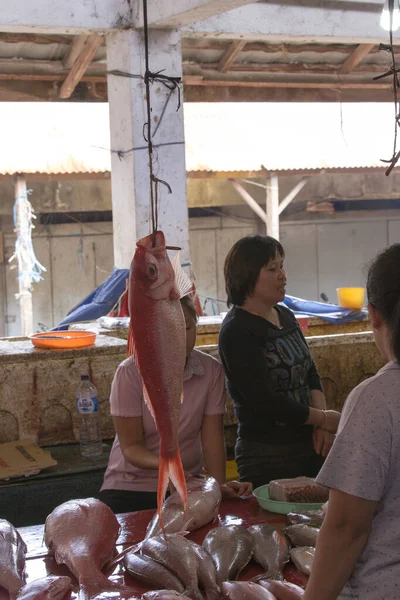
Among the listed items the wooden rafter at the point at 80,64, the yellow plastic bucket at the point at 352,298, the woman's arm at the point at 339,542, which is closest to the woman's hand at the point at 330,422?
the woman's arm at the point at 339,542

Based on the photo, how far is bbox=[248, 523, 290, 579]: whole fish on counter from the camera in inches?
93.6

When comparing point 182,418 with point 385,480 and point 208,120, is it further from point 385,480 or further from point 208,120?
point 208,120

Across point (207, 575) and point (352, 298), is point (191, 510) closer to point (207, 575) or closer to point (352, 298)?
point (207, 575)

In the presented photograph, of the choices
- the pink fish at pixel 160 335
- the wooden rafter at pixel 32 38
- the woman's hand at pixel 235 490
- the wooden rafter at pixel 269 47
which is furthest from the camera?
the wooden rafter at pixel 269 47

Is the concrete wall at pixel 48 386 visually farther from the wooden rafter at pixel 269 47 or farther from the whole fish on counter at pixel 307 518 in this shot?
the wooden rafter at pixel 269 47

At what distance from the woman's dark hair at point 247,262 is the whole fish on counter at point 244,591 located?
183cm

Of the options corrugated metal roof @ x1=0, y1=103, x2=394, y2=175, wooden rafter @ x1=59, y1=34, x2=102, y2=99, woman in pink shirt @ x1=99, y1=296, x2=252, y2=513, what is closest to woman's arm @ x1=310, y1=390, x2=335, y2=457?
woman in pink shirt @ x1=99, y1=296, x2=252, y2=513

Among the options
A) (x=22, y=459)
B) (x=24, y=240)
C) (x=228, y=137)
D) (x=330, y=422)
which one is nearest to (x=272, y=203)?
(x=228, y=137)

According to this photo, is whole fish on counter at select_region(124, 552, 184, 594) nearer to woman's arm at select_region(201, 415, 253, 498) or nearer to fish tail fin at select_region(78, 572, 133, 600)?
fish tail fin at select_region(78, 572, 133, 600)

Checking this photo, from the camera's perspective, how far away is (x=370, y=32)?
7.36m

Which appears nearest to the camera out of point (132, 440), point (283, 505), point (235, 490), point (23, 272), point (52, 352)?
point (283, 505)

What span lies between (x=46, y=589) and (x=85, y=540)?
0.28m

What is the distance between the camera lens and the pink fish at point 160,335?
209cm

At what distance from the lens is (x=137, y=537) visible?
2.77 meters
